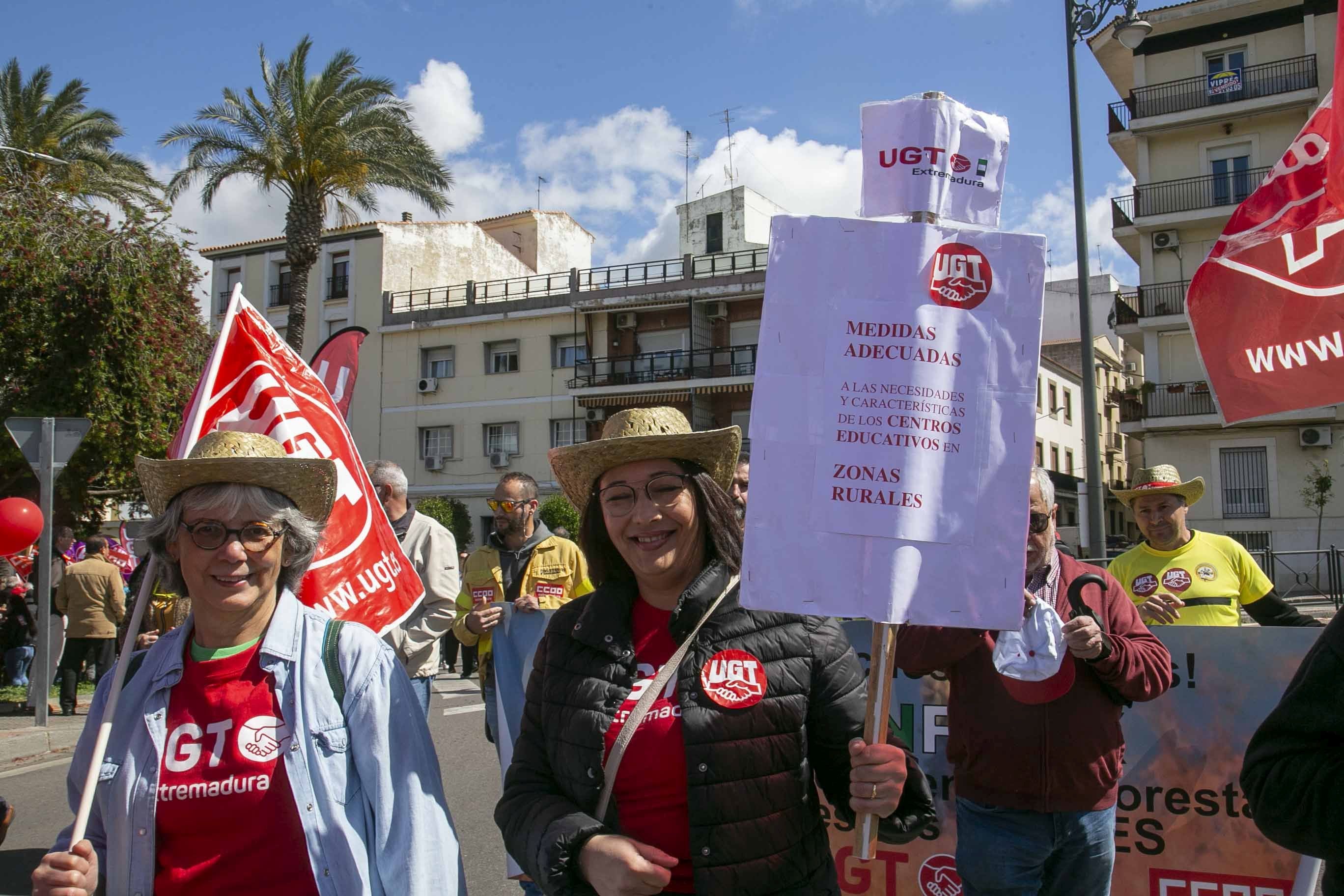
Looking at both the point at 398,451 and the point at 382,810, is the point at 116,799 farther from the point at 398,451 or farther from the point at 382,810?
the point at 398,451

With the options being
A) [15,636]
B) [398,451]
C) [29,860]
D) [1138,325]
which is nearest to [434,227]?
[398,451]

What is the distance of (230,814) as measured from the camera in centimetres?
218

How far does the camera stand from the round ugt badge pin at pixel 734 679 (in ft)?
7.23

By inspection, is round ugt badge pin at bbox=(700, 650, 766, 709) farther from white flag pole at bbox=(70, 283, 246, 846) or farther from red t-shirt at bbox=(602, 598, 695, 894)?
white flag pole at bbox=(70, 283, 246, 846)

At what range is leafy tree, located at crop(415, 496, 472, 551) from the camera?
33.4m

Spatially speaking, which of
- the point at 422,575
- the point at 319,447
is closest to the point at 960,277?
the point at 319,447

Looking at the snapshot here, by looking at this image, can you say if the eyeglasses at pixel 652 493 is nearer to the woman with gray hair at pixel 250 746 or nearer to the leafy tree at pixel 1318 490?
the woman with gray hair at pixel 250 746

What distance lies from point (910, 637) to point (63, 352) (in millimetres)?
16264

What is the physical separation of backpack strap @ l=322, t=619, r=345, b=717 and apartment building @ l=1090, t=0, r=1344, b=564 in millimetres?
32011

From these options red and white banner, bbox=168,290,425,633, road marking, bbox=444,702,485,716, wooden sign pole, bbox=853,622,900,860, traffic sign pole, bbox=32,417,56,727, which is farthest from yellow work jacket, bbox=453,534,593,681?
traffic sign pole, bbox=32,417,56,727

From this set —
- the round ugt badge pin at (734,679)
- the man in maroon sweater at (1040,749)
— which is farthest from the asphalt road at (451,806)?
the round ugt badge pin at (734,679)

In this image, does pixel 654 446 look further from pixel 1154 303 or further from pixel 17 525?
pixel 1154 303

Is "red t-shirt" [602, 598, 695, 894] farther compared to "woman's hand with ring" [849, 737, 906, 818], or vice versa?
"red t-shirt" [602, 598, 695, 894]

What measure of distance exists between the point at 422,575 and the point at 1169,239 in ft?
105
